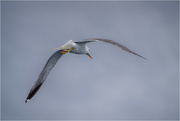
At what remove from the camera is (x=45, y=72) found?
31.3ft

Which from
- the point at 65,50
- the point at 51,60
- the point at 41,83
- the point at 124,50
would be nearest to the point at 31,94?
the point at 41,83

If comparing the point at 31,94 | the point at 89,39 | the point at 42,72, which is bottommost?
the point at 31,94

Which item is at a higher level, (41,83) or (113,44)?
(113,44)

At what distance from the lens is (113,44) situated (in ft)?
23.7

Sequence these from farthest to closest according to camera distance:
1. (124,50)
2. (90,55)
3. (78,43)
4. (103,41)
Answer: (90,55)
(78,43)
(103,41)
(124,50)

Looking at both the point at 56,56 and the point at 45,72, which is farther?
the point at 45,72

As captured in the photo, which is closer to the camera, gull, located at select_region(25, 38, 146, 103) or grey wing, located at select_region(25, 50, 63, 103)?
gull, located at select_region(25, 38, 146, 103)

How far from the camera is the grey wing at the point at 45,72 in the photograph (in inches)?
365

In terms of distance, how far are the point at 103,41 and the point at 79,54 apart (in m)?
1.57

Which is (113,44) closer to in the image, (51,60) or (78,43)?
(78,43)

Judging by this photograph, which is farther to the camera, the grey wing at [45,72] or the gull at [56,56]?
the grey wing at [45,72]

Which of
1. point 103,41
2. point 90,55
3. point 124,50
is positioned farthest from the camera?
point 90,55

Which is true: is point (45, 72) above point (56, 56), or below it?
below

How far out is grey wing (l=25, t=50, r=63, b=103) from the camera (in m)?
9.27
